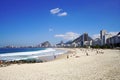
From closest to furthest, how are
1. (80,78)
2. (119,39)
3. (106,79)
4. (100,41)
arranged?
(106,79)
(80,78)
(119,39)
(100,41)

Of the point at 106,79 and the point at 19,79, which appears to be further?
the point at 19,79

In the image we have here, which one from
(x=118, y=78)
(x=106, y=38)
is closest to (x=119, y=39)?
(x=106, y=38)

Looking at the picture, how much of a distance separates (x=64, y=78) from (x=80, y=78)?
3.52ft

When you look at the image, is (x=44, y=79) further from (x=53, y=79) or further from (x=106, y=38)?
(x=106, y=38)

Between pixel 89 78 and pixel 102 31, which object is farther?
pixel 102 31

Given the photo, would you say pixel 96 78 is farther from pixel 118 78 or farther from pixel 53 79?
pixel 53 79

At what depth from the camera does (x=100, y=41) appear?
186000mm

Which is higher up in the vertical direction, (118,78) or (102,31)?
(102,31)

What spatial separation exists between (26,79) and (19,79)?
0.52 metres

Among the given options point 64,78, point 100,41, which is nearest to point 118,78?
point 64,78

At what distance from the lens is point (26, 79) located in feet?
35.9

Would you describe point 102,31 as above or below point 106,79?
above

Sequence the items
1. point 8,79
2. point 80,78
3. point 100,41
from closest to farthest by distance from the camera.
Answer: point 80,78 → point 8,79 → point 100,41

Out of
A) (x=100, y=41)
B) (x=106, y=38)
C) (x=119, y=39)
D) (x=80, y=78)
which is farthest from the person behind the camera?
(x=100, y=41)
